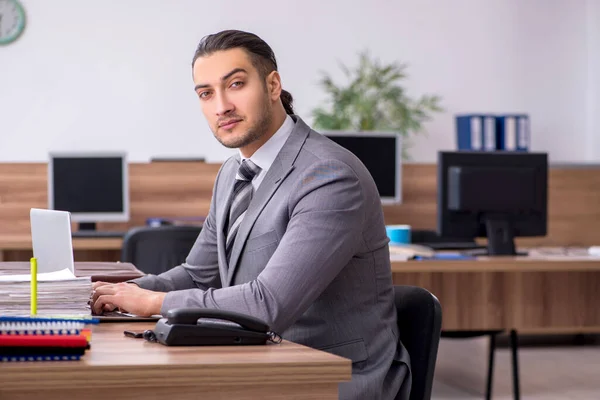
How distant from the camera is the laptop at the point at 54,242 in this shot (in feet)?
5.66

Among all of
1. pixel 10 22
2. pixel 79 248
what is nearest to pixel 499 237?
pixel 79 248

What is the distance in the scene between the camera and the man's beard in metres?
1.79

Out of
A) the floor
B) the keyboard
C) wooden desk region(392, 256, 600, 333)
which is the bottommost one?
the floor

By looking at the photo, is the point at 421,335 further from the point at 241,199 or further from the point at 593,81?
the point at 593,81

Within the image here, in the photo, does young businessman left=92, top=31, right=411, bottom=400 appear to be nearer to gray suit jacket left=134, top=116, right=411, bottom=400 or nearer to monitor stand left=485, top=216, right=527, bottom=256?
gray suit jacket left=134, top=116, right=411, bottom=400

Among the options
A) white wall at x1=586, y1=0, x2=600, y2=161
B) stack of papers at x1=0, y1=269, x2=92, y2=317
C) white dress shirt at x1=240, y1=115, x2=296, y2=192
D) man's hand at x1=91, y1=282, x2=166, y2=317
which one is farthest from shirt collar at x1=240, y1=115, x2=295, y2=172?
white wall at x1=586, y1=0, x2=600, y2=161

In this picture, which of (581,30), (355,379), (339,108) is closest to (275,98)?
(355,379)

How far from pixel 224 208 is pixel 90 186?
11.0 feet

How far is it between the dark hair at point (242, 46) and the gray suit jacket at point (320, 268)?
0.15 metres

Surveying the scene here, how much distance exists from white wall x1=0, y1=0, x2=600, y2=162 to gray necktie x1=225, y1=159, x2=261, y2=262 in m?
5.16

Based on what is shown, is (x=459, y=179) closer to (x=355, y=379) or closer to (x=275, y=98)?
(x=275, y=98)

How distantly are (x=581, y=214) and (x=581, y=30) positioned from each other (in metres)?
2.77

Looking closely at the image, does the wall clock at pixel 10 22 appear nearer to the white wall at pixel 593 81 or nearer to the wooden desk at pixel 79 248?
the wooden desk at pixel 79 248

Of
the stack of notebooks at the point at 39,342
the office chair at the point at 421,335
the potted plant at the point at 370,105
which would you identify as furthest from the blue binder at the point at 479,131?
the stack of notebooks at the point at 39,342
